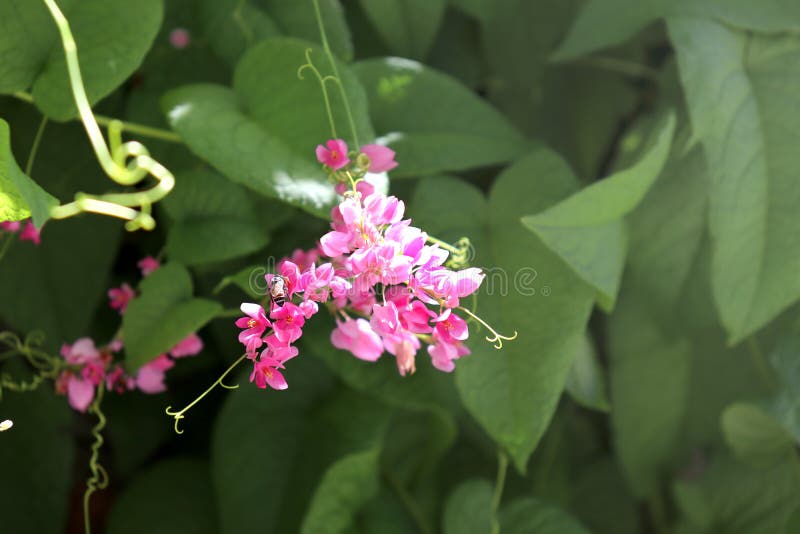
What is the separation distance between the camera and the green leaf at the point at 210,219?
59 cm

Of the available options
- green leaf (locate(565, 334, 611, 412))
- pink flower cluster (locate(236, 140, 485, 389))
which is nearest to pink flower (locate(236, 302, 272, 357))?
pink flower cluster (locate(236, 140, 485, 389))

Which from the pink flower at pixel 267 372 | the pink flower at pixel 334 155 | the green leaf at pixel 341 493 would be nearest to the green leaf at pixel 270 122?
the pink flower at pixel 334 155

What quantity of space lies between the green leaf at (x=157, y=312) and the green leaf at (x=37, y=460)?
0.25m

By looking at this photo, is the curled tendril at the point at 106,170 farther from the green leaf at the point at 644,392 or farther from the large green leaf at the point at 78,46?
the green leaf at the point at 644,392

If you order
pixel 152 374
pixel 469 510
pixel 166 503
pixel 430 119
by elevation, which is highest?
pixel 430 119

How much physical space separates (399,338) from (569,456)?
57cm

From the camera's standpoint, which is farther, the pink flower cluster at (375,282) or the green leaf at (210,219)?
the green leaf at (210,219)

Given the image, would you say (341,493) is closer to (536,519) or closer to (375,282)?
(536,519)

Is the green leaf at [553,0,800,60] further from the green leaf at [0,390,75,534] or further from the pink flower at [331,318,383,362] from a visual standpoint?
the green leaf at [0,390,75,534]

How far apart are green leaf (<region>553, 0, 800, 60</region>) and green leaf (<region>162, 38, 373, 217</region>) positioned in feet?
0.79

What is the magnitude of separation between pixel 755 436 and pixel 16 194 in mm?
632

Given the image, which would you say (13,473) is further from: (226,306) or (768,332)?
(768,332)

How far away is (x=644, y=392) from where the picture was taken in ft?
2.69

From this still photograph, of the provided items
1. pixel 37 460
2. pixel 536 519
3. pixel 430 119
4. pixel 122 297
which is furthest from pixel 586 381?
pixel 37 460
